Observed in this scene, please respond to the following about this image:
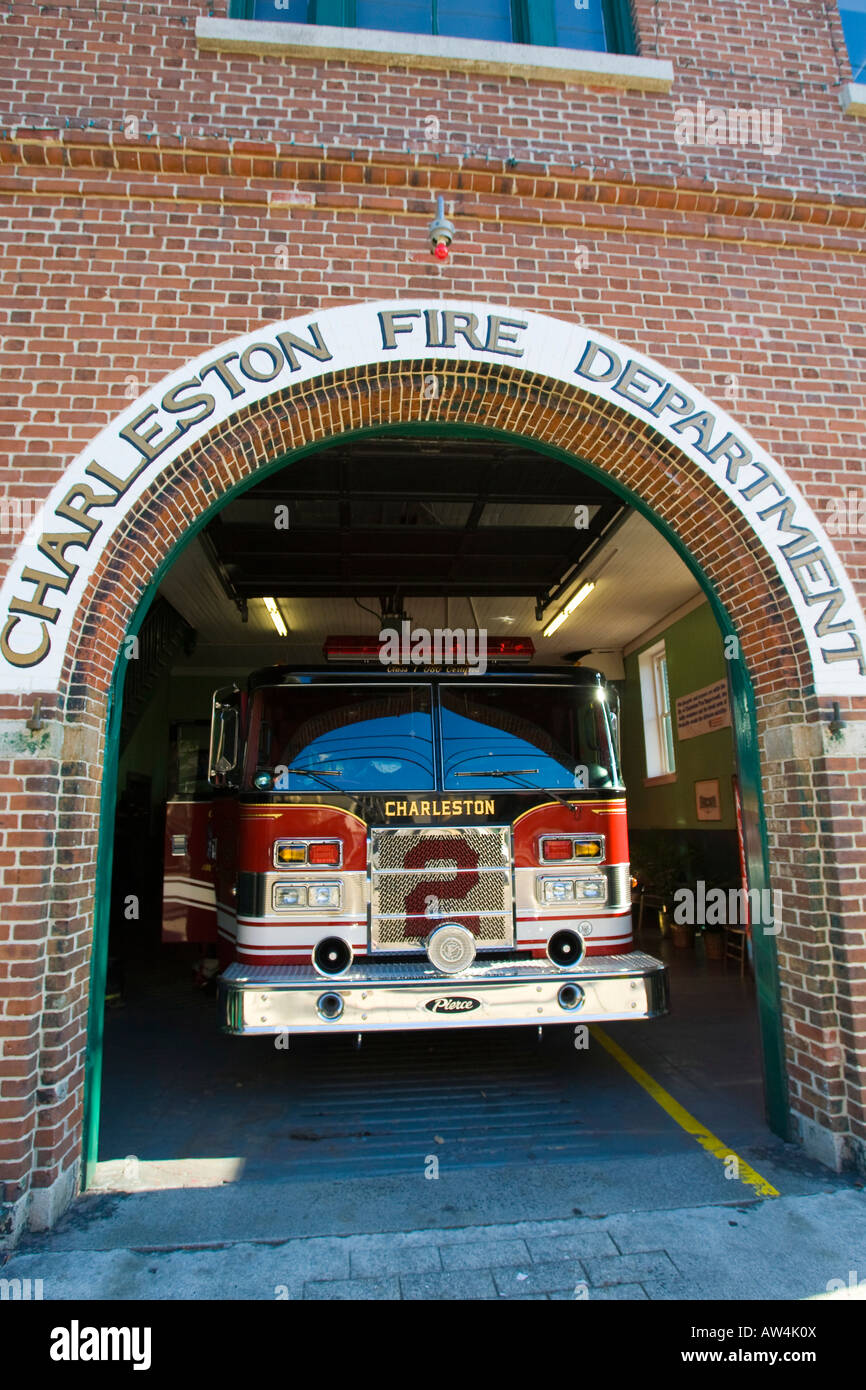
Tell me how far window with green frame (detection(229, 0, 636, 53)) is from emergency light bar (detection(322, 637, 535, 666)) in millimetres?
4088

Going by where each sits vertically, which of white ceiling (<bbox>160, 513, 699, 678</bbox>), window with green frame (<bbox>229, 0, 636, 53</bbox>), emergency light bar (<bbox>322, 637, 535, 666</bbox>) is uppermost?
window with green frame (<bbox>229, 0, 636, 53</bbox>)

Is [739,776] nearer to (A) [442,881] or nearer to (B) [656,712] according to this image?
(A) [442,881]

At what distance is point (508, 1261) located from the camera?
3.21 metres

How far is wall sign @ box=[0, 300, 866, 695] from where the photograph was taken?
13.0 ft

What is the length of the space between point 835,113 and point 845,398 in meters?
2.16

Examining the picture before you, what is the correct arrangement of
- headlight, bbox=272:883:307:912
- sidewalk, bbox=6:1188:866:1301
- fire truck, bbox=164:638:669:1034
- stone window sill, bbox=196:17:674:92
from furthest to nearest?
headlight, bbox=272:883:307:912 < stone window sill, bbox=196:17:674:92 < fire truck, bbox=164:638:669:1034 < sidewalk, bbox=6:1188:866:1301

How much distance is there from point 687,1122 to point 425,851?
7.34 feet

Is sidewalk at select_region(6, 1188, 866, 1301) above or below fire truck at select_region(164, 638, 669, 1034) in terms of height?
below

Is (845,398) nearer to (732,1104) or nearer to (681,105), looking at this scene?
(681,105)

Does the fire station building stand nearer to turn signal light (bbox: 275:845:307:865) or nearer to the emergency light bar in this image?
turn signal light (bbox: 275:845:307:865)

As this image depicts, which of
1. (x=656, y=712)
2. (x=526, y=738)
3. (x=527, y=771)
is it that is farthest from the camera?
(x=656, y=712)

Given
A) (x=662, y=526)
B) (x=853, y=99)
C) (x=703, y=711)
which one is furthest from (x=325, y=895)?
(x=703, y=711)

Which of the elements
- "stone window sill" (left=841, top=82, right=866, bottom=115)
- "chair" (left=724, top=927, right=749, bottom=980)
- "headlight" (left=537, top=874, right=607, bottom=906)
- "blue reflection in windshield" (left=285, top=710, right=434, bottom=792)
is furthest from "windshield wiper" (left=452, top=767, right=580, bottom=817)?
"chair" (left=724, top=927, right=749, bottom=980)

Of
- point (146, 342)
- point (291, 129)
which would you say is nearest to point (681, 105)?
point (291, 129)
